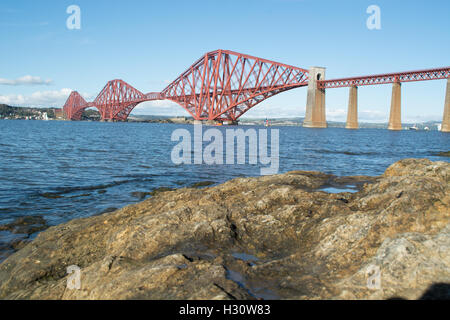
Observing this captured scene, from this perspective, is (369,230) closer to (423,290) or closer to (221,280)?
(423,290)

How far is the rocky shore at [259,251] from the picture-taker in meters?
2.21

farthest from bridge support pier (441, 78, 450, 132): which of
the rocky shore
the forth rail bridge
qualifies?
the rocky shore

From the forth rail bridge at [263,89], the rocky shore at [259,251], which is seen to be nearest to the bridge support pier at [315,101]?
the forth rail bridge at [263,89]

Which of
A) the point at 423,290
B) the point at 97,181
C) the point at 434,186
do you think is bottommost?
the point at 97,181

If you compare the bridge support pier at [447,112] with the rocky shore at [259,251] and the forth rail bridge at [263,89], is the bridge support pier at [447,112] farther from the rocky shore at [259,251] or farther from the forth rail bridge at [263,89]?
the rocky shore at [259,251]

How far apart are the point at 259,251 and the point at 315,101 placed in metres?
66.7

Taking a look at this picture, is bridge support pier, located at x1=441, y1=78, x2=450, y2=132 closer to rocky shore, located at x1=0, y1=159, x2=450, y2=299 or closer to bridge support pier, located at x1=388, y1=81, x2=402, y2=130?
bridge support pier, located at x1=388, y1=81, x2=402, y2=130

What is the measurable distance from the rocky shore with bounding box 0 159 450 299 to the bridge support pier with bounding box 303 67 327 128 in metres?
65.1

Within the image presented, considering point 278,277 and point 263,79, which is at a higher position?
point 263,79

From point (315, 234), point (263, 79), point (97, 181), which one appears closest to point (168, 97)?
point (263, 79)

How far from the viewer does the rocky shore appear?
2.21 m

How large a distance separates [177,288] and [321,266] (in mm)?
1194

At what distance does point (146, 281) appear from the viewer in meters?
2.37

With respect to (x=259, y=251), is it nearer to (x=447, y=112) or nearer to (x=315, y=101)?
(x=447, y=112)
